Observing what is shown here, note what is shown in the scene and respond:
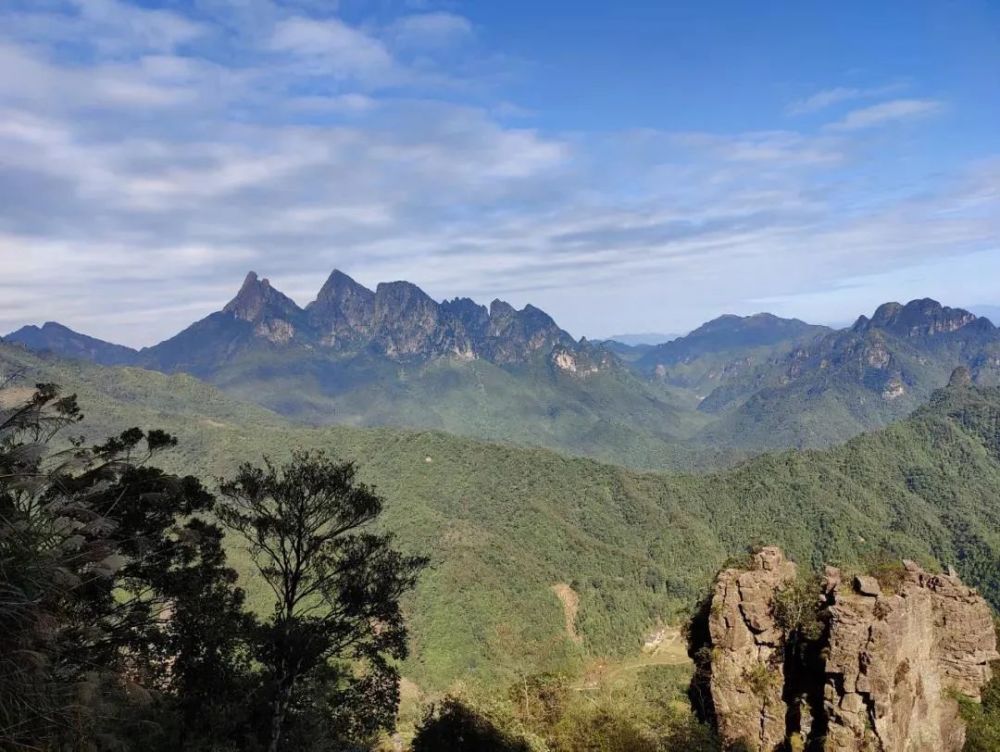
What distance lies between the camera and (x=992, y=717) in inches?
1105

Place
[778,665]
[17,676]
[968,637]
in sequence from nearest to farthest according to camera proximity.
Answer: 1. [17,676]
2. [778,665]
3. [968,637]

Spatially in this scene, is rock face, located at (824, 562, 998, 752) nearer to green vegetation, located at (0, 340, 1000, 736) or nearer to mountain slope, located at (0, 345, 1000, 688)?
mountain slope, located at (0, 345, 1000, 688)

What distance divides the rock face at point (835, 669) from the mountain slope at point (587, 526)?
243 feet

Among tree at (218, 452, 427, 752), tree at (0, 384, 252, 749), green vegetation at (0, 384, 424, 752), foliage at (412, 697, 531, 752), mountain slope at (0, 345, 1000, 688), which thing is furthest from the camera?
mountain slope at (0, 345, 1000, 688)

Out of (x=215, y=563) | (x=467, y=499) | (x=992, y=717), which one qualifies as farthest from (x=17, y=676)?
(x=467, y=499)

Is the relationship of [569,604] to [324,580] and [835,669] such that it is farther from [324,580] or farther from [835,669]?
[324,580]


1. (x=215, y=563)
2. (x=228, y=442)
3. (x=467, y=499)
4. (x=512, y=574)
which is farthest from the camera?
(x=228, y=442)

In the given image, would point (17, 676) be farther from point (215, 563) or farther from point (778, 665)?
point (778, 665)

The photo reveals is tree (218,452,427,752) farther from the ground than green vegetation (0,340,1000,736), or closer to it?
farther from the ground

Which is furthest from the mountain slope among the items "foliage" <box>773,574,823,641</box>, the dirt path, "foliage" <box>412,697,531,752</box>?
Answer: "foliage" <box>773,574,823,641</box>

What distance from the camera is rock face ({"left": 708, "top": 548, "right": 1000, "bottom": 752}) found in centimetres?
2141

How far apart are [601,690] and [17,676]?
89.3 ft

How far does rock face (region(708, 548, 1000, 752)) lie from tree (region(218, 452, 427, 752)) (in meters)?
13.0

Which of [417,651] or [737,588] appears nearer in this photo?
[737,588]
